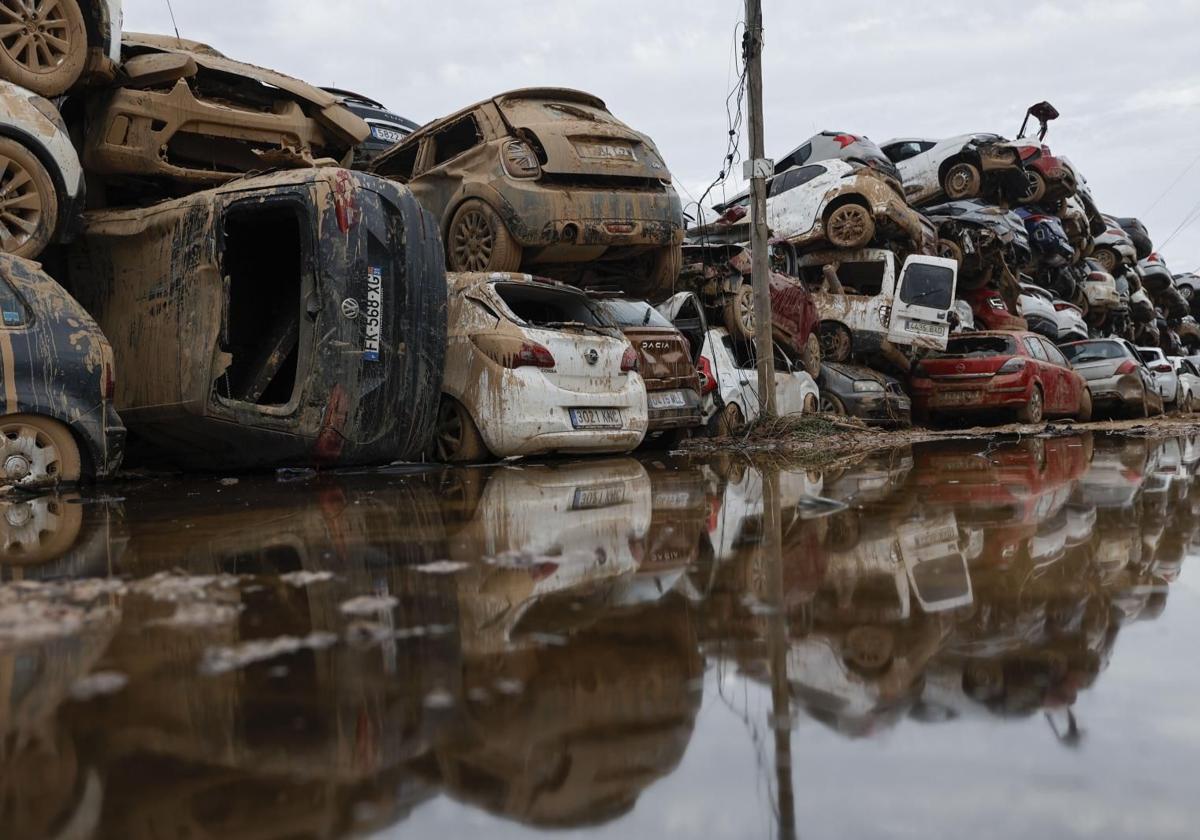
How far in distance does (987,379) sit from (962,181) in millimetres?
8477

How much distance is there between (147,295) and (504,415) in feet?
8.27

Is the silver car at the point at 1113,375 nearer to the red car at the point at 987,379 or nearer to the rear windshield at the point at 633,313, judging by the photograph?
the red car at the point at 987,379

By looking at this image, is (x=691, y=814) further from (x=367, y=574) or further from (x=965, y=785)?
(x=367, y=574)

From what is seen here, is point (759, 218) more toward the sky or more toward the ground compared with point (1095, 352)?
more toward the sky

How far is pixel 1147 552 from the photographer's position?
3.69 meters

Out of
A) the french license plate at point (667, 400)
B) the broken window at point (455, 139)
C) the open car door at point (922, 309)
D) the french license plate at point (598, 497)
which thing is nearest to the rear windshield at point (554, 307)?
the french license plate at point (667, 400)

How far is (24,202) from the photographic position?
6.67 metres

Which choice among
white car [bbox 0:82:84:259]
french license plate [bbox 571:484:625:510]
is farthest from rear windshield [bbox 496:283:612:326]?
white car [bbox 0:82:84:259]

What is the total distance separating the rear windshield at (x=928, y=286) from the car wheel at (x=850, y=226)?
140 cm

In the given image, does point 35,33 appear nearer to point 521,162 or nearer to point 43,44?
point 43,44

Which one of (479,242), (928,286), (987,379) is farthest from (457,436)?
(987,379)

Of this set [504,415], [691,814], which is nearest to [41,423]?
[504,415]

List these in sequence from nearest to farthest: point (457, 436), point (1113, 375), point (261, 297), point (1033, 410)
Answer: point (457, 436), point (261, 297), point (1033, 410), point (1113, 375)

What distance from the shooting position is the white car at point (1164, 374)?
2277 centimetres
